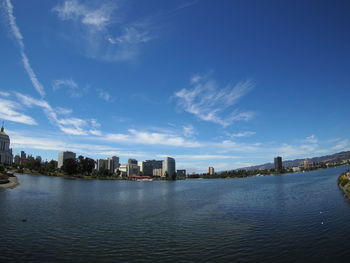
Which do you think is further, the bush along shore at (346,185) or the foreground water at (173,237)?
the bush along shore at (346,185)

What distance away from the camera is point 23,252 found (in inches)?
982

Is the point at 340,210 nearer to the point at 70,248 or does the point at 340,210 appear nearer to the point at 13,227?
the point at 70,248

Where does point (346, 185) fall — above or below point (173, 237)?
above

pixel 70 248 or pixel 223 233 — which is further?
pixel 223 233

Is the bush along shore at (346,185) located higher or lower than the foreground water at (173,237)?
higher

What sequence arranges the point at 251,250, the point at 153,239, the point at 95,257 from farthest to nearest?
the point at 153,239
the point at 251,250
the point at 95,257

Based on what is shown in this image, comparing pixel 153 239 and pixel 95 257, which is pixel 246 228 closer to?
pixel 153 239

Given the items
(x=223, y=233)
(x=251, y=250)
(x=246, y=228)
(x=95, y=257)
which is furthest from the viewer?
(x=246, y=228)

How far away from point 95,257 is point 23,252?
26.7 feet

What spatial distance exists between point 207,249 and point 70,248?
1564cm

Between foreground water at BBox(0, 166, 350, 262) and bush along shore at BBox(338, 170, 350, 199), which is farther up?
bush along shore at BBox(338, 170, 350, 199)

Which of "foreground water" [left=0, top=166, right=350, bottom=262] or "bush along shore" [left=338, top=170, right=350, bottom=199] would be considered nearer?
"foreground water" [left=0, top=166, right=350, bottom=262]

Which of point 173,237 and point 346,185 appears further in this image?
point 346,185

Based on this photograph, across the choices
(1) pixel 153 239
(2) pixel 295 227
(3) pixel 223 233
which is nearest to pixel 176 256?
(1) pixel 153 239
